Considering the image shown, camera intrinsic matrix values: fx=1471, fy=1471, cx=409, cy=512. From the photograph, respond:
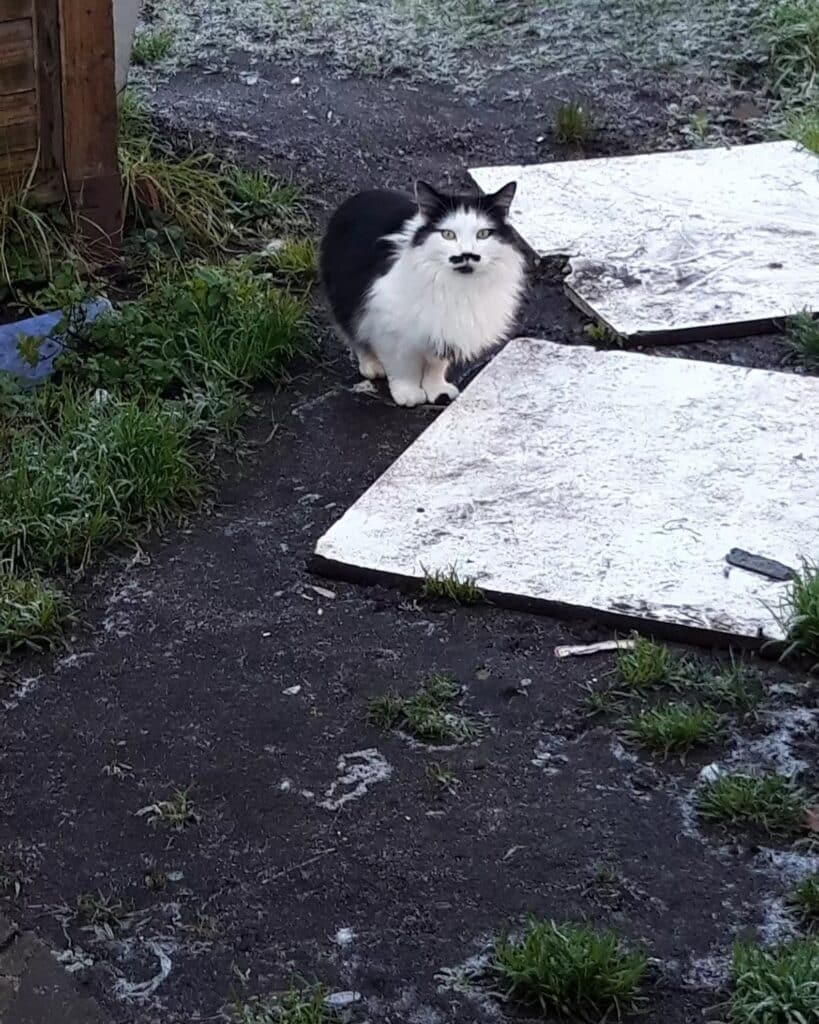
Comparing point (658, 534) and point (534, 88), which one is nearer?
point (658, 534)

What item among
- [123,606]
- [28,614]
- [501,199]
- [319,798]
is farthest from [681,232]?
[319,798]

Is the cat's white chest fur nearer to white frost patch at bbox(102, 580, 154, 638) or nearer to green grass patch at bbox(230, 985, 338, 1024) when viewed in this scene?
white frost patch at bbox(102, 580, 154, 638)

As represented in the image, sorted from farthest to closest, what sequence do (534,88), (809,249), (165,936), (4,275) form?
(534,88) < (809,249) < (4,275) < (165,936)

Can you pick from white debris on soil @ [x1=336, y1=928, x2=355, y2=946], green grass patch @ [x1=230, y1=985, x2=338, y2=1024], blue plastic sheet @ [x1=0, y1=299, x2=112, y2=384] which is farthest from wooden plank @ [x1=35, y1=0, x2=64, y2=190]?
green grass patch @ [x1=230, y1=985, x2=338, y2=1024]

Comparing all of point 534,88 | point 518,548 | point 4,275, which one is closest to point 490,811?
point 518,548

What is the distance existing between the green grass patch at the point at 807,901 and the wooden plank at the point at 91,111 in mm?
3400

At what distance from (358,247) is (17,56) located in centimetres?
129

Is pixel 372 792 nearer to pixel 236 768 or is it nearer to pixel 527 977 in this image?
pixel 236 768

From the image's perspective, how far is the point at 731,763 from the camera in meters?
2.97

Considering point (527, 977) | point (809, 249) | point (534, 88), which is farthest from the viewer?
point (534, 88)

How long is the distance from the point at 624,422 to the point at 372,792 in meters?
1.67

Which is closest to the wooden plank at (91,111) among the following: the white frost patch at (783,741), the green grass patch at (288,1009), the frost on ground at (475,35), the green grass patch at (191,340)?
the green grass patch at (191,340)

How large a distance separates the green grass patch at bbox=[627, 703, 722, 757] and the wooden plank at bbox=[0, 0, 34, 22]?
10.0 feet

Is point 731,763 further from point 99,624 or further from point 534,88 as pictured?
point 534,88
